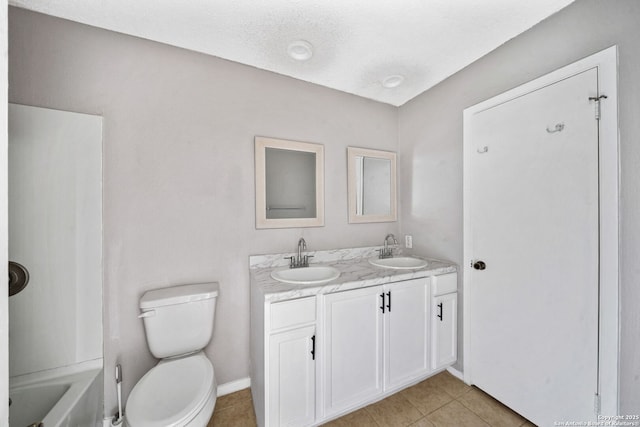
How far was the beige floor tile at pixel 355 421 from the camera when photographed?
140 cm

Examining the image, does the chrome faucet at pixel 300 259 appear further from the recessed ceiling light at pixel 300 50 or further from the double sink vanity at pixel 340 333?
the recessed ceiling light at pixel 300 50

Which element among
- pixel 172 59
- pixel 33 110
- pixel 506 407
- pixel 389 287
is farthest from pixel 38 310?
pixel 506 407

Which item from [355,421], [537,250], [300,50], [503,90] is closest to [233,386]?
[355,421]

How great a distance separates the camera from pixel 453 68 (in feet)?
5.78

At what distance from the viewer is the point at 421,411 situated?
1487 mm

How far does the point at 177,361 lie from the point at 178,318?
0.25 meters

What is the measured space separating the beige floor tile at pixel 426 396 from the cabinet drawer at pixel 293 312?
3.28 feet

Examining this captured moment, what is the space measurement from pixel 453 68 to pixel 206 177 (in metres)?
2.03

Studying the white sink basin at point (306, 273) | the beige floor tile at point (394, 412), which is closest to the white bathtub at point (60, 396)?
the white sink basin at point (306, 273)

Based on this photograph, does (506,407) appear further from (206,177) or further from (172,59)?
(172,59)

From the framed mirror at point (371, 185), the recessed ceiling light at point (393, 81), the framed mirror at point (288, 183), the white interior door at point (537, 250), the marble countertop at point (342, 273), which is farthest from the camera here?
the framed mirror at point (371, 185)

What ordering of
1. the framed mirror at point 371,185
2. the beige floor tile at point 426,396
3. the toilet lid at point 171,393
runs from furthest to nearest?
the framed mirror at point 371,185 < the beige floor tile at point 426,396 < the toilet lid at point 171,393

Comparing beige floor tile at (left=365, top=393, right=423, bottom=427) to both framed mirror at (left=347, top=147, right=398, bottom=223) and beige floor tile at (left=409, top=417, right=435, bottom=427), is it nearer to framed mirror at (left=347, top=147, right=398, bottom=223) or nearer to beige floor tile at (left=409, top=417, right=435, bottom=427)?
beige floor tile at (left=409, top=417, right=435, bottom=427)

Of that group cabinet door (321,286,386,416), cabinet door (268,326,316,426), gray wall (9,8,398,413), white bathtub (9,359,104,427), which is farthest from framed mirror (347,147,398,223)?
white bathtub (9,359,104,427)
